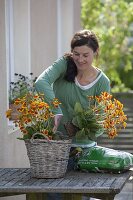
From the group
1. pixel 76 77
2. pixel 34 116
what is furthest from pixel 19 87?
pixel 34 116

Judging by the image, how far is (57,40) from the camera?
8.68 m

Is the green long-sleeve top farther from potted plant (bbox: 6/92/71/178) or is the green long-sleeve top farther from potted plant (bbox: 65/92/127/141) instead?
potted plant (bbox: 6/92/71/178)

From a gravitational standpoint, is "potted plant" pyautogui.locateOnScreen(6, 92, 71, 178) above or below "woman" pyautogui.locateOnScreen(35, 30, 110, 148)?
below

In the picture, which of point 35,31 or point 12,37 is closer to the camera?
point 12,37

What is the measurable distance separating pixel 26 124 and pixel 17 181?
0.36m

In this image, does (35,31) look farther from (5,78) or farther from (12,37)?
(5,78)

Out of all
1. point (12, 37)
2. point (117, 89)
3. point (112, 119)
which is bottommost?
point (117, 89)

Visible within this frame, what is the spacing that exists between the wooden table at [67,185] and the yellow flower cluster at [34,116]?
25cm

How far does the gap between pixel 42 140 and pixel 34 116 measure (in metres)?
0.16

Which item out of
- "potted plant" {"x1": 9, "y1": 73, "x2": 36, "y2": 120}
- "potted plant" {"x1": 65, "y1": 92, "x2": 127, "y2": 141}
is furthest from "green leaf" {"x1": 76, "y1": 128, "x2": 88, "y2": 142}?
"potted plant" {"x1": 9, "y1": 73, "x2": 36, "y2": 120}

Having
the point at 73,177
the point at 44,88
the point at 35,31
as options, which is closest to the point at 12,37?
the point at 35,31

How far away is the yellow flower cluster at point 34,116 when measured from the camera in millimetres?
4445

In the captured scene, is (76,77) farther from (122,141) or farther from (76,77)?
(122,141)

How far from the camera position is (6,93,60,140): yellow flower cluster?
4445 mm
